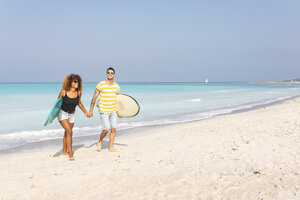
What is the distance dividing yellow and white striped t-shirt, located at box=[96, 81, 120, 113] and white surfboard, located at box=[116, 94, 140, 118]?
1.67ft

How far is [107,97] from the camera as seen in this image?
575 centimetres

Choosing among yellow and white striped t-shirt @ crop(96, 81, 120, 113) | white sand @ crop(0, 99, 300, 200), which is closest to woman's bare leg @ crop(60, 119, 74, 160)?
white sand @ crop(0, 99, 300, 200)

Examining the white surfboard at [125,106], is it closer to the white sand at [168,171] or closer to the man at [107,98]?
the man at [107,98]

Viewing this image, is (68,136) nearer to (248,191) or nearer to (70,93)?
(70,93)

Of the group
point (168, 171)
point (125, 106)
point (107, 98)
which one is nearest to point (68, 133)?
point (107, 98)

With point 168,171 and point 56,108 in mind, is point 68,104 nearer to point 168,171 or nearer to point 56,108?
point 56,108

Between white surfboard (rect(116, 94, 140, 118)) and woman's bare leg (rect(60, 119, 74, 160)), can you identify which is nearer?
woman's bare leg (rect(60, 119, 74, 160))

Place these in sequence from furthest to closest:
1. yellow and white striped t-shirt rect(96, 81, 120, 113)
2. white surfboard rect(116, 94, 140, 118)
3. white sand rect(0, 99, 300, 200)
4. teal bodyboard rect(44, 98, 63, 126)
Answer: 1. white surfboard rect(116, 94, 140, 118)
2. yellow and white striped t-shirt rect(96, 81, 120, 113)
3. teal bodyboard rect(44, 98, 63, 126)
4. white sand rect(0, 99, 300, 200)

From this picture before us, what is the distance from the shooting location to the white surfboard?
640 cm

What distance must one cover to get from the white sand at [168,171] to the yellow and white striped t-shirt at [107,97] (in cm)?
103

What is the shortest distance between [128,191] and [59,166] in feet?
6.22

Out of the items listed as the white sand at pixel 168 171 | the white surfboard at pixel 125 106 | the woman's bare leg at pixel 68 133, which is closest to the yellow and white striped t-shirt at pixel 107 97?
the white surfboard at pixel 125 106

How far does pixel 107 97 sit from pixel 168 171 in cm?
226

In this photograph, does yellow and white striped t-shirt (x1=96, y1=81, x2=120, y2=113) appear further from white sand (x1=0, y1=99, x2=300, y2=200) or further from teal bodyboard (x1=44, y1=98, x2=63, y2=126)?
white sand (x1=0, y1=99, x2=300, y2=200)
